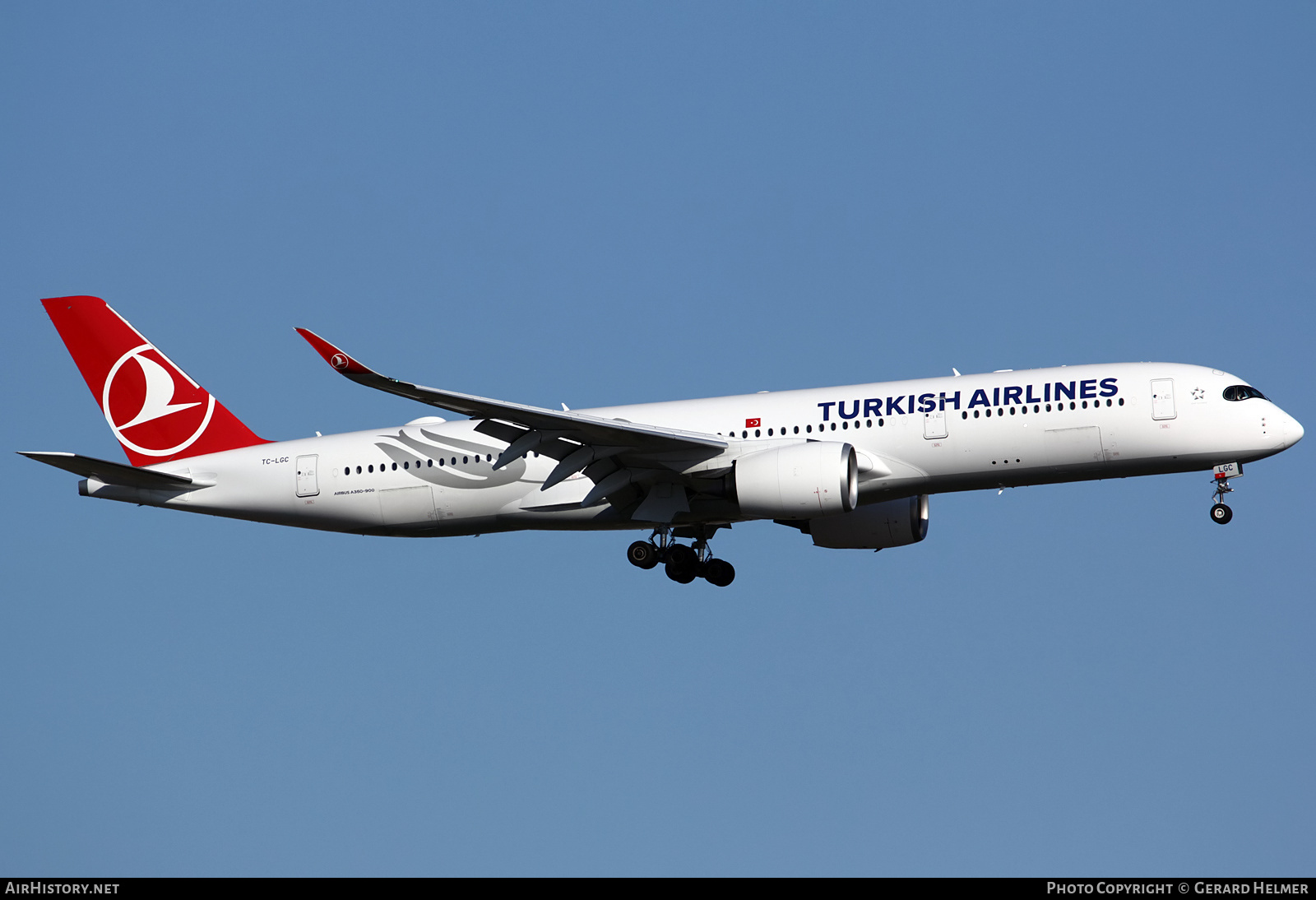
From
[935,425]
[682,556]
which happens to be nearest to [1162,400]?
[935,425]

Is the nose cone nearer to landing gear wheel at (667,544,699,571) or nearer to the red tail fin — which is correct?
landing gear wheel at (667,544,699,571)

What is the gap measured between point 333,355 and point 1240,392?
19433 millimetres

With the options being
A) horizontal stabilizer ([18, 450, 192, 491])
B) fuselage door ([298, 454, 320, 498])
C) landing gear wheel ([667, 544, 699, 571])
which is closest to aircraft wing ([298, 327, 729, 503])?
landing gear wheel ([667, 544, 699, 571])

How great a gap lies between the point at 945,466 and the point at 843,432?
95.0 inches

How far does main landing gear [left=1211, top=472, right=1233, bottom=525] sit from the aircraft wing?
1093 cm

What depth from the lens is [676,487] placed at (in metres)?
37.1

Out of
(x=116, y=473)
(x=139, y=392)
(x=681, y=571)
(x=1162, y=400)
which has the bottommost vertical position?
(x=681, y=571)

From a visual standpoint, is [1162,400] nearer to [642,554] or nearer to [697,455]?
[697,455]

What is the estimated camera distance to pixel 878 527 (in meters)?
40.0

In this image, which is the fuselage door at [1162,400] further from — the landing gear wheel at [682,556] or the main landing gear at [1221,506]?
the landing gear wheel at [682,556]
